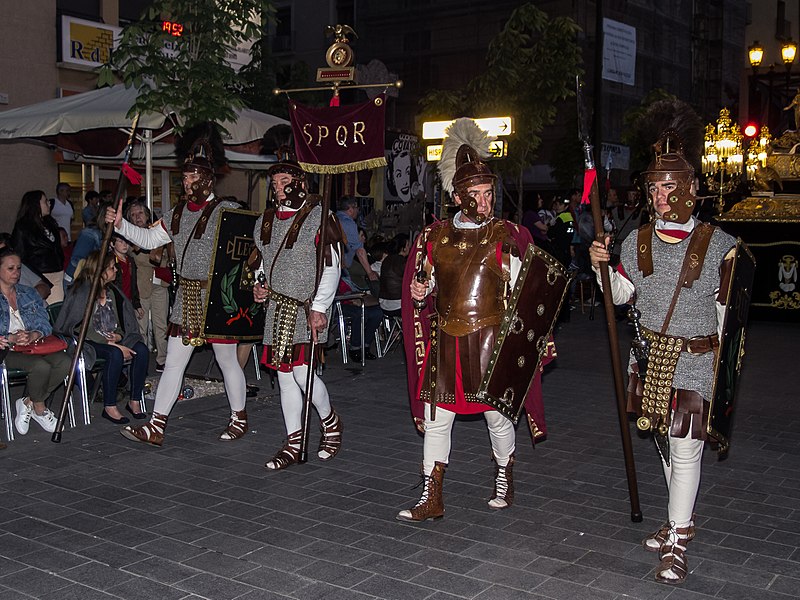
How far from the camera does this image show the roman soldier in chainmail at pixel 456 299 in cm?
537

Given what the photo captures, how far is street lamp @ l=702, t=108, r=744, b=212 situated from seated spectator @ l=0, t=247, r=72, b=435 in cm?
1296

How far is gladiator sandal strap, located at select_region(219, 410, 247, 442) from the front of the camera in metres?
7.32

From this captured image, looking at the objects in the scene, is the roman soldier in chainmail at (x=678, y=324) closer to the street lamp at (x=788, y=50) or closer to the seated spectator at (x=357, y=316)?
the seated spectator at (x=357, y=316)

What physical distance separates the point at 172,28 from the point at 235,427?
4.32m

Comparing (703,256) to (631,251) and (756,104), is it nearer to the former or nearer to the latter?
(631,251)

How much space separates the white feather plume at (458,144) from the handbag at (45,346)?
3704mm

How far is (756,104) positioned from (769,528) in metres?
33.9

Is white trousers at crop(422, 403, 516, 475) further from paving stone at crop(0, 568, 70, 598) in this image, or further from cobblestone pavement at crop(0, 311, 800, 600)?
paving stone at crop(0, 568, 70, 598)

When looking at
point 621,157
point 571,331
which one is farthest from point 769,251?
point 621,157

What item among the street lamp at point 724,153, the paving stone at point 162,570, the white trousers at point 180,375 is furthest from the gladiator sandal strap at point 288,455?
the street lamp at point 724,153

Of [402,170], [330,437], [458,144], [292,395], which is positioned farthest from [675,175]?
[402,170]

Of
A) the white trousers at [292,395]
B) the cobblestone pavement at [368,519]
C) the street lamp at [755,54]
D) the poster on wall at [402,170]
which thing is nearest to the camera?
the cobblestone pavement at [368,519]

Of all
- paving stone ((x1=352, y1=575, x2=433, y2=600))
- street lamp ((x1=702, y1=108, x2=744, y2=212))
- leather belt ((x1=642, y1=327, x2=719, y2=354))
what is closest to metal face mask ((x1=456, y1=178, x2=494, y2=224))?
leather belt ((x1=642, y1=327, x2=719, y2=354))

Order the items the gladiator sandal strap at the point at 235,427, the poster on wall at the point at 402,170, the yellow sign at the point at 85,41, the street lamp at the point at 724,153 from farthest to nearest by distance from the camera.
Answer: the poster on wall at the point at 402,170, the yellow sign at the point at 85,41, the street lamp at the point at 724,153, the gladiator sandal strap at the point at 235,427
